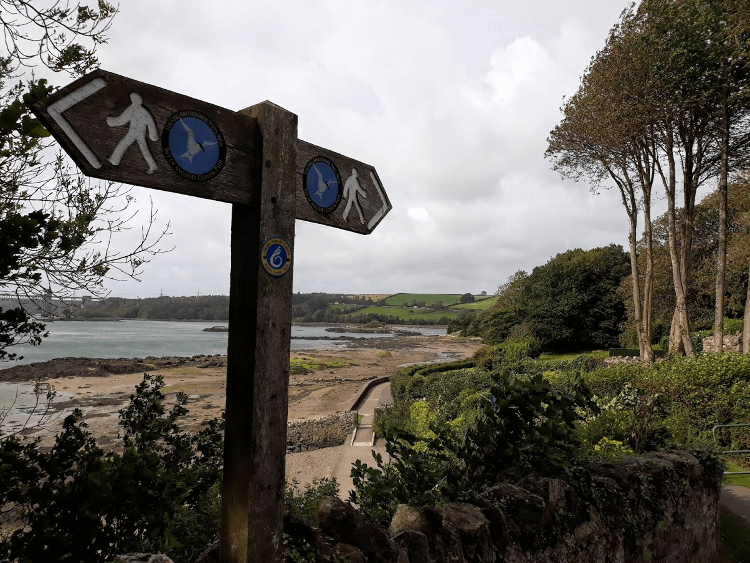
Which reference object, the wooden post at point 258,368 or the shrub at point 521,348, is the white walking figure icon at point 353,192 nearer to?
the wooden post at point 258,368

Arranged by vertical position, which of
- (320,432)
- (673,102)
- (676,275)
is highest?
(673,102)

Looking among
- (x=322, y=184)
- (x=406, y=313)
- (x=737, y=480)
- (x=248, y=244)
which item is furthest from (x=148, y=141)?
(x=406, y=313)

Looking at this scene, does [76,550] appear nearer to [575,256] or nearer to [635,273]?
[635,273]

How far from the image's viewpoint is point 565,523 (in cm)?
291

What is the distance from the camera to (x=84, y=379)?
3431 centimetres

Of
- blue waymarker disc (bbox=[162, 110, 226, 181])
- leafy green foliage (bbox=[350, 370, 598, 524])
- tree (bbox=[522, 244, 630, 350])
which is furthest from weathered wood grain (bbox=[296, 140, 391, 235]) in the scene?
tree (bbox=[522, 244, 630, 350])

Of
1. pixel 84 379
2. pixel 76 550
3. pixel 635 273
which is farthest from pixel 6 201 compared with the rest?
pixel 84 379

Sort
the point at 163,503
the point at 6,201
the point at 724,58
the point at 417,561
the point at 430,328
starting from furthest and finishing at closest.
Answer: the point at 430,328 → the point at 724,58 → the point at 6,201 → the point at 417,561 → the point at 163,503

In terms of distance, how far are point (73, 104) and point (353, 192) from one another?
1207 millimetres

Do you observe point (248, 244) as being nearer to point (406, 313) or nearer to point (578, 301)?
point (578, 301)

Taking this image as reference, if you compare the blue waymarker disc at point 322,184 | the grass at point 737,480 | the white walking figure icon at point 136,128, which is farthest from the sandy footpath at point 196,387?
the white walking figure icon at point 136,128

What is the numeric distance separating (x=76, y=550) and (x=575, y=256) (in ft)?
94.9

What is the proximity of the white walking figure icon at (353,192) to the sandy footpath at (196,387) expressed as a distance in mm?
10977

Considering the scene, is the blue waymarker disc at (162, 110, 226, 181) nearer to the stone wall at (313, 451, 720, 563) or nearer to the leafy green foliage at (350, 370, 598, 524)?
the stone wall at (313, 451, 720, 563)
